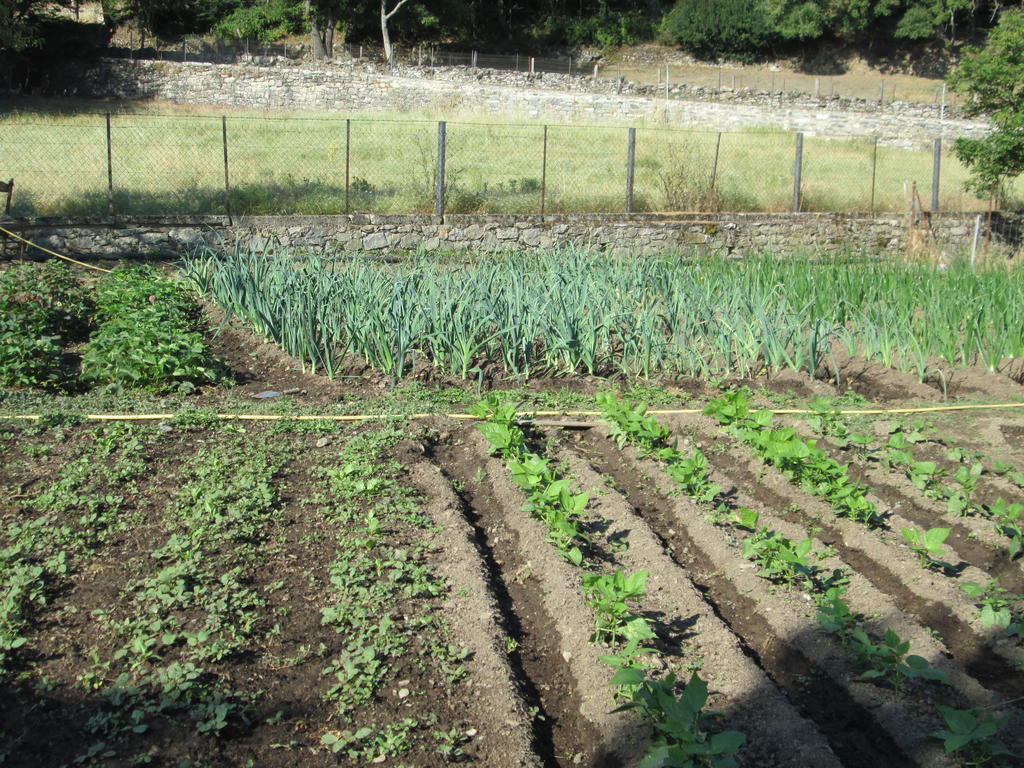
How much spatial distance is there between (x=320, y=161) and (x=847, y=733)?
55.3ft

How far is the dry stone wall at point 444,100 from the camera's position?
28.5 m

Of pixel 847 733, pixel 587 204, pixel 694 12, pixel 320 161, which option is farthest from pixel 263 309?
pixel 694 12

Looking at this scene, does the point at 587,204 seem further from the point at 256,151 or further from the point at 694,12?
the point at 694,12

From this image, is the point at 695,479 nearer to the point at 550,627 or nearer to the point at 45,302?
the point at 550,627

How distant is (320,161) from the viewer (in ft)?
59.7

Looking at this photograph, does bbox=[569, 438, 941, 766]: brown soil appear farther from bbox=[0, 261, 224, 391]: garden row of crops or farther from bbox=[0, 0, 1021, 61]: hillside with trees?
bbox=[0, 0, 1021, 61]: hillside with trees

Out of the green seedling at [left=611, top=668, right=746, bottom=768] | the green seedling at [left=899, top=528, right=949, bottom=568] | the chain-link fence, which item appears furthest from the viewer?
the chain-link fence

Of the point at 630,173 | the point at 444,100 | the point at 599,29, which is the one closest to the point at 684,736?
the point at 630,173

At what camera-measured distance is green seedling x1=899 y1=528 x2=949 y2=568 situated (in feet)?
12.4

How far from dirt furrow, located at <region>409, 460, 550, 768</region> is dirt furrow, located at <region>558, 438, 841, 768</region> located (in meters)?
0.61

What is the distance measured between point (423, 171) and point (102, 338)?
11.0m

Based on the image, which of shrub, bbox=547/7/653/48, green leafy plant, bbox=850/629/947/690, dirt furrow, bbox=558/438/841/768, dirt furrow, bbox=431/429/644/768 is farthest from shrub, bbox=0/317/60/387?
shrub, bbox=547/7/653/48

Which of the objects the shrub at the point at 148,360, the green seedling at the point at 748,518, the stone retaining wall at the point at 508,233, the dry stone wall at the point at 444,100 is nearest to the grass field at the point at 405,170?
the stone retaining wall at the point at 508,233

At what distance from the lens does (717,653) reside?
332 centimetres
